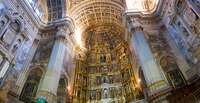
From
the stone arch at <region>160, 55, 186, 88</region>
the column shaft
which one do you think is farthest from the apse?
the stone arch at <region>160, 55, 186, 88</region>

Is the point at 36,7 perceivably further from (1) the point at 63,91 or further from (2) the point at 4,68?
(1) the point at 63,91

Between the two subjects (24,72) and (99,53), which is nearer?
(24,72)

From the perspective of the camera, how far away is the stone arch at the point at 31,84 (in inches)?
585

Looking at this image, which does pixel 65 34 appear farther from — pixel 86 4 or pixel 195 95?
pixel 195 95

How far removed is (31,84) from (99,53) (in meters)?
10.1

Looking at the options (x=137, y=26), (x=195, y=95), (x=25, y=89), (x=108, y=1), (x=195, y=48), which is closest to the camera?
(x=195, y=95)

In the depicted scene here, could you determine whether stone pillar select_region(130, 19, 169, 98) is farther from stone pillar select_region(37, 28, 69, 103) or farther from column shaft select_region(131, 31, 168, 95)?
stone pillar select_region(37, 28, 69, 103)

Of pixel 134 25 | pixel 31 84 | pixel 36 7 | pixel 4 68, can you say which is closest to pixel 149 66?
pixel 134 25

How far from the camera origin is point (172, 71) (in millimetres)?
15258

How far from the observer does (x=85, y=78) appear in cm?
2073

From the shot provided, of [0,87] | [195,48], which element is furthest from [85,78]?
[195,48]

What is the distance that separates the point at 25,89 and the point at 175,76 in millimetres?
11746

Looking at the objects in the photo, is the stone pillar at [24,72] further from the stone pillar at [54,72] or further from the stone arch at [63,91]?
the stone arch at [63,91]

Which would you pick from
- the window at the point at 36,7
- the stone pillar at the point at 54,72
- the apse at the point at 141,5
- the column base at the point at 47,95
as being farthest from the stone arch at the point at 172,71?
the window at the point at 36,7
